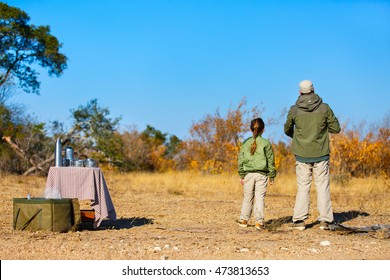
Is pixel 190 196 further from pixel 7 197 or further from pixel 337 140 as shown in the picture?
pixel 337 140

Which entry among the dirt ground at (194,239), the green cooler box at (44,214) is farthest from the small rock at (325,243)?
the green cooler box at (44,214)

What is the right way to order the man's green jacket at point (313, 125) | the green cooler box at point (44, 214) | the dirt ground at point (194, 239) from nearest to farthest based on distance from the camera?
1. the dirt ground at point (194, 239)
2. the green cooler box at point (44, 214)
3. the man's green jacket at point (313, 125)

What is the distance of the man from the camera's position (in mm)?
8586

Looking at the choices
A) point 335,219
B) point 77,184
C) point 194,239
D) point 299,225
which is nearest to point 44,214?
point 77,184

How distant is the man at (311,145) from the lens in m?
8.59

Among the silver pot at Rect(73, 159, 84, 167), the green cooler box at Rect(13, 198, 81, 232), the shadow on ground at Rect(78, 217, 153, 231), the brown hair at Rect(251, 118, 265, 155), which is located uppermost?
the brown hair at Rect(251, 118, 265, 155)

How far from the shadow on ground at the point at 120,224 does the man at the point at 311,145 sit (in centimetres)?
257

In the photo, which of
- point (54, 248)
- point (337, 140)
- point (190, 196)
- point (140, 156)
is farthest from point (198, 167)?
point (54, 248)

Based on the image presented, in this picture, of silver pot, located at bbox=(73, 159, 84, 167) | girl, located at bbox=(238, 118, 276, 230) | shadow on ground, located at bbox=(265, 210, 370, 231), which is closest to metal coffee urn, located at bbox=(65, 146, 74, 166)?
silver pot, located at bbox=(73, 159, 84, 167)

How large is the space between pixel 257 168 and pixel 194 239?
1757 millimetres

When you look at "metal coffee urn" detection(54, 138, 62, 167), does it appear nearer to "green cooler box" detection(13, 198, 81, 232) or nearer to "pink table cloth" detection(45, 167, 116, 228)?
"pink table cloth" detection(45, 167, 116, 228)

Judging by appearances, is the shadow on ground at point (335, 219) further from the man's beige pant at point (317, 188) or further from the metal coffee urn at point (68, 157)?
the metal coffee urn at point (68, 157)

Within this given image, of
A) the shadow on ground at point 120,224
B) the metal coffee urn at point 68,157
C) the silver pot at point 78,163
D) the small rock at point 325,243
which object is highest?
the metal coffee urn at point 68,157

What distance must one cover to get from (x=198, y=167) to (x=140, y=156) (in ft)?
10.6
